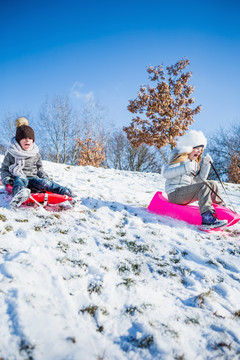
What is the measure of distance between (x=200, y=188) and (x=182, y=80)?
36.1 feet

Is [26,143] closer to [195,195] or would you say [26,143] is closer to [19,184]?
[19,184]

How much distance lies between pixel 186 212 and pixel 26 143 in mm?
2985

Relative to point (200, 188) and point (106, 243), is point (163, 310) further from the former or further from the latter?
point (200, 188)

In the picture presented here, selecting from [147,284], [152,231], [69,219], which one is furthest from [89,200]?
[147,284]

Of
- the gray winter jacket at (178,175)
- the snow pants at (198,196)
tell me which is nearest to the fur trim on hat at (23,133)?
the gray winter jacket at (178,175)

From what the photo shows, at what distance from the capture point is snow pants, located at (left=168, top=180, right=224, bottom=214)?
126 inches

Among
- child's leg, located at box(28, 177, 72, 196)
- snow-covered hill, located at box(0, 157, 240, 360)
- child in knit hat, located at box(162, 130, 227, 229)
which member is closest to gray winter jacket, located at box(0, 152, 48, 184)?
child's leg, located at box(28, 177, 72, 196)

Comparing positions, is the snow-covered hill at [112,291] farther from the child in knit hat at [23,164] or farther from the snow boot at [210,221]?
the child in knit hat at [23,164]

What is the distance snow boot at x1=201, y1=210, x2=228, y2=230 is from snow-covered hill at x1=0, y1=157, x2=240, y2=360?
188 mm

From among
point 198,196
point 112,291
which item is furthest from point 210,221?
point 112,291

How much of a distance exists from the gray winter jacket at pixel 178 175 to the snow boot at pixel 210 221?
0.66 metres

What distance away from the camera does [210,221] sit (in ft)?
10.2

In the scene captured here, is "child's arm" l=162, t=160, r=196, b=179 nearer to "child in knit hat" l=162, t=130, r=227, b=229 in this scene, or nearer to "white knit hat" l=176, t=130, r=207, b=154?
"child in knit hat" l=162, t=130, r=227, b=229

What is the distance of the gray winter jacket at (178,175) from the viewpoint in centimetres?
347
